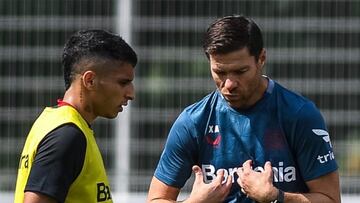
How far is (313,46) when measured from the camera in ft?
32.4

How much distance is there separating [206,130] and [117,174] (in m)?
4.51

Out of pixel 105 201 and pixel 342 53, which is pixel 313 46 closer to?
pixel 342 53

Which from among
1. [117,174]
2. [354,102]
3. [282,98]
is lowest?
[117,174]

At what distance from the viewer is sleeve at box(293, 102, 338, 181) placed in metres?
5.27

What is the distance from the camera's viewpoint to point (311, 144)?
5.28 metres

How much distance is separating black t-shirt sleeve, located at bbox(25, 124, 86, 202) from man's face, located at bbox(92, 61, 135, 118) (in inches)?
14.1

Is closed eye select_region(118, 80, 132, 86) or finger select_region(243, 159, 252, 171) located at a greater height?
closed eye select_region(118, 80, 132, 86)

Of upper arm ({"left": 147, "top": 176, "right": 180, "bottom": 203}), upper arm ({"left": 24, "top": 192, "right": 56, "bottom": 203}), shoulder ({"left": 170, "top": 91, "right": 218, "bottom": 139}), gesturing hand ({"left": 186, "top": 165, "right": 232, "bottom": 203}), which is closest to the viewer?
upper arm ({"left": 24, "top": 192, "right": 56, "bottom": 203})

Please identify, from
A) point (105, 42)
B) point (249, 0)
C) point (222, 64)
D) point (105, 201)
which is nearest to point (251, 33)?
point (222, 64)

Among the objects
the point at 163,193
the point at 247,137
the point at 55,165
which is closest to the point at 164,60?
the point at 163,193

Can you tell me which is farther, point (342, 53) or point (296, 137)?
point (342, 53)

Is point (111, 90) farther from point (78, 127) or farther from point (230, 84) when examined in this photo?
point (230, 84)

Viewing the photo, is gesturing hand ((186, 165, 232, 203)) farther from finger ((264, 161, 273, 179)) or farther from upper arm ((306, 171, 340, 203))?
upper arm ((306, 171, 340, 203))

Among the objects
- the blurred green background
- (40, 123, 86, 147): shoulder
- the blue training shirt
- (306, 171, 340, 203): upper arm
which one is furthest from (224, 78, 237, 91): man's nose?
the blurred green background
